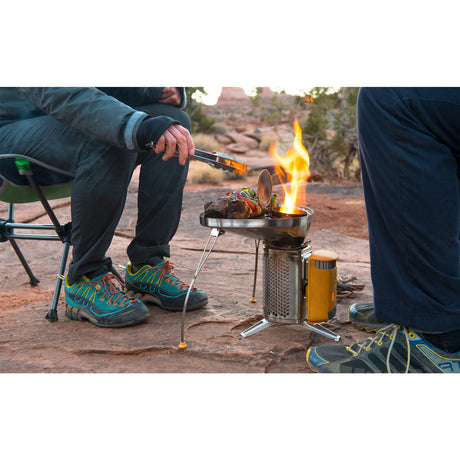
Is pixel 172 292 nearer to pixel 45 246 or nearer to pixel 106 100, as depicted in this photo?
pixel 106 100

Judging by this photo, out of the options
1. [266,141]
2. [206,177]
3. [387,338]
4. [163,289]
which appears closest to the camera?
[387,338]

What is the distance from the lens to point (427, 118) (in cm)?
158

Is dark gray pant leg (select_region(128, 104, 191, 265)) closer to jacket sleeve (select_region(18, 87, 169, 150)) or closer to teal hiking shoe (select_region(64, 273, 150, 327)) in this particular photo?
teal hiking shoe (select_region(64, 273, 150, 327))

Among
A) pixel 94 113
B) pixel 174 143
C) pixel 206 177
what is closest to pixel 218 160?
pixel 174 143

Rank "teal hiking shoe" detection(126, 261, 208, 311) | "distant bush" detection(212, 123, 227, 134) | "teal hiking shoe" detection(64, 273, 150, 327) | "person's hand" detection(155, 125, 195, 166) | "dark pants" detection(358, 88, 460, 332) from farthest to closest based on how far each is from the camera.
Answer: "distant bush" detection(212, 123, 227, 134) < "teal hiking shoe" detection(126, 261, 208, 311) < "teal hiking shoe" detection(64, 273, 150, 327) < "person's hand" detection(155, 125, 195, 166) < "dark pants" detection(358, 88, 460, 332)

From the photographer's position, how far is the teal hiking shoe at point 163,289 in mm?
2455

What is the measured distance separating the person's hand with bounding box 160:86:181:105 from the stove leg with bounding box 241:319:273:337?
119 centimetres

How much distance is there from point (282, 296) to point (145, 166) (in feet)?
3.09

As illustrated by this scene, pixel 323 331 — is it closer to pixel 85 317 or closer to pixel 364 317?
pixel 364 317

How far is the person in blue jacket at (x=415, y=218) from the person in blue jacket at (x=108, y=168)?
741 mm

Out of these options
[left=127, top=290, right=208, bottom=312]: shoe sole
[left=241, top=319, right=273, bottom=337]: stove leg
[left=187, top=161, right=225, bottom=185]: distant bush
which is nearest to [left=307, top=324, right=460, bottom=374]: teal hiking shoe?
[left=241, top=319, right=273, bottom=337]: stove leg

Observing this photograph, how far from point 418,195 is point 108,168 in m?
1.26

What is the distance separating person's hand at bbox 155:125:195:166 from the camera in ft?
6.49

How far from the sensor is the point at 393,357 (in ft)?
5.61
